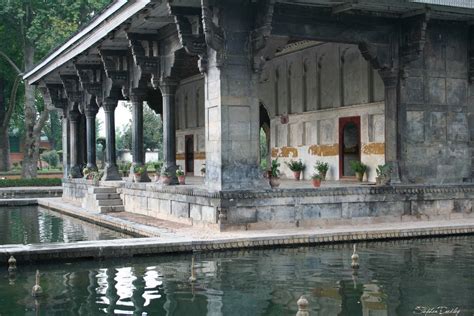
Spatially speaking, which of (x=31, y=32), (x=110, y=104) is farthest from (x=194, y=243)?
(x=31, y=32)

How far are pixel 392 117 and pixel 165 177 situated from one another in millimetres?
5606

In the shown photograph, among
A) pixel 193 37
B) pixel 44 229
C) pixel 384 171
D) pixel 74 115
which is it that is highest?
pixel 193 37

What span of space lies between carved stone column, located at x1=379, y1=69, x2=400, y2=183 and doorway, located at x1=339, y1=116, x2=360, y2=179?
2.14 meters

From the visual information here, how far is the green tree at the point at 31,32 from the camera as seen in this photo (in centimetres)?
3216

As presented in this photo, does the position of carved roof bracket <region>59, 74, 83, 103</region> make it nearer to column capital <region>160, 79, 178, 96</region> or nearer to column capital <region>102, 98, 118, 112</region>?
column capital <region>102, 98, 118, 112</region>

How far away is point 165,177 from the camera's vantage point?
16234 millimetres

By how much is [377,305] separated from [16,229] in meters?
11.5

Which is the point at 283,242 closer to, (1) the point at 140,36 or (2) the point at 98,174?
(1) the point at 140,36

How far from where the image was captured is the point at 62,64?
21.2 m

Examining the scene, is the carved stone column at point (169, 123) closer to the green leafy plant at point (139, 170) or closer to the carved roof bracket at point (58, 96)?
the green leafy plant at point (139, 170)

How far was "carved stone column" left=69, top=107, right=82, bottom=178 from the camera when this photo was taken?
25.5 meters

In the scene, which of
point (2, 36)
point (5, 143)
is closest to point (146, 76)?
point (2, 36)

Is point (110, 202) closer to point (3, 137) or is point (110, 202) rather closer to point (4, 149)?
point (3, 137)

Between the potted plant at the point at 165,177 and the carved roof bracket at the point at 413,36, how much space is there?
20.4 feet
